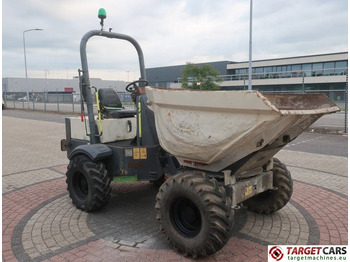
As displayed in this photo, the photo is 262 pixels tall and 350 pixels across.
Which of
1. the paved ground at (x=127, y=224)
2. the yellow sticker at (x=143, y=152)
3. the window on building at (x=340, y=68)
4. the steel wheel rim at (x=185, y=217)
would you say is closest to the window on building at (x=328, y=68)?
the window on building at (x=340, y=68)

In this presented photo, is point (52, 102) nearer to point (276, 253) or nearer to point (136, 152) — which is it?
point (136, 152)

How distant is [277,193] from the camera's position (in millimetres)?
4082

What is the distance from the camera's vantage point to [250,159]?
3.21 m

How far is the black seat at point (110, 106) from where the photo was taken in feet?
15.6

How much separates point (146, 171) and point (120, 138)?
0.83 metres

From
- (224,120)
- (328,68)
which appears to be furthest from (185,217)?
(328,68)

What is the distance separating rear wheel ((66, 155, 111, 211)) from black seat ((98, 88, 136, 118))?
0.83 m

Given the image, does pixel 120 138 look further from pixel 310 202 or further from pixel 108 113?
pixel 310 202

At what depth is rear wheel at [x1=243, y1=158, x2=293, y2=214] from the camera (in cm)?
404

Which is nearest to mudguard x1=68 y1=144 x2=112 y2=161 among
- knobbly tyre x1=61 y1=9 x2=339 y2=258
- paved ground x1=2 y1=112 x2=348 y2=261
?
knobbly tyre x1=61 y1=9 x2=339 y2=258

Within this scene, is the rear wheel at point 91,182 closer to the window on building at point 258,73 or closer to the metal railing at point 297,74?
the metal railing at point 297,74

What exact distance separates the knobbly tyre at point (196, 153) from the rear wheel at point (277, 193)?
1 centimetres

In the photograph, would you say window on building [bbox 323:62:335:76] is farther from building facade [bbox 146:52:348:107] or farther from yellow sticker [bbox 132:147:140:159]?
yellow sticker [bbox 132:147:140:159]

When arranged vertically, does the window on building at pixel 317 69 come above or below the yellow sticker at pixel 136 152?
above
